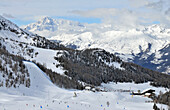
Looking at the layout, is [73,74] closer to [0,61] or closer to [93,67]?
[93,67]

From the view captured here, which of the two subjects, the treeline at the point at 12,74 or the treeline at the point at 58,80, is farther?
the treeline at the point at 58,80

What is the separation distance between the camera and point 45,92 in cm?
5281

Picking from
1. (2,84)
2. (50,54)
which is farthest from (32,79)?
(50,54)

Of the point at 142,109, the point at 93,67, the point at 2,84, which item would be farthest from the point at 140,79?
the point at 2,84

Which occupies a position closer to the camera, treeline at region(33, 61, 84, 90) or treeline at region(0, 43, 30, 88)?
treeline at region(0, 43, 30, 88)

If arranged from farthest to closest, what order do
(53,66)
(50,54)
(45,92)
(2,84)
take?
1. (50,54)
2. (53,66)
3. (45,92)
4. (2,84)

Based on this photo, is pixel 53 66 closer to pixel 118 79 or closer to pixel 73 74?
pixel 73 74

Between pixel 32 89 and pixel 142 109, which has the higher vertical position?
pixel 32 89

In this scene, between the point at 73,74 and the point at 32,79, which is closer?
the point at 32,79

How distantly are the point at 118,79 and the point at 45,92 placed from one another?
5273 inches

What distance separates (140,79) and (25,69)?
154 meters

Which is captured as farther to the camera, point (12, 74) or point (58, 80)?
point (58, 80)

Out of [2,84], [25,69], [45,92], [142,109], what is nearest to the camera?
[2,84]

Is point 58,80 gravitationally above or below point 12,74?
below
